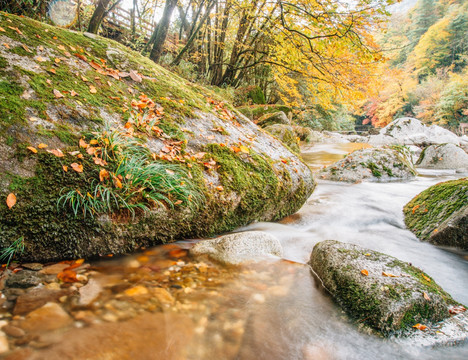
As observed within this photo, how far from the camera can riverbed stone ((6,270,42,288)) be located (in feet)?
5.31

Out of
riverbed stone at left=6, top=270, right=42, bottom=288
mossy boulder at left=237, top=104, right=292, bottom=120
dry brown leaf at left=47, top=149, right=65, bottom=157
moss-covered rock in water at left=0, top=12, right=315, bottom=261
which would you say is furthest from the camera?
mossy boulder at left=237, top=104, right=292, bottom=120

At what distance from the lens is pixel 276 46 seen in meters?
7.24

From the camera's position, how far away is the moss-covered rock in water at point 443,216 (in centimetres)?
291

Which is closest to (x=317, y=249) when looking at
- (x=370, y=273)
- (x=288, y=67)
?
(x=370, y=273)

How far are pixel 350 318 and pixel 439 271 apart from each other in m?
1.60

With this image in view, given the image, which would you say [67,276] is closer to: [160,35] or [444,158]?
[160,35]

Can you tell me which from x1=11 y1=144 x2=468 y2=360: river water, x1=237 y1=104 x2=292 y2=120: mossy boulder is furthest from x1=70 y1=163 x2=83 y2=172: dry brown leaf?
x1=237 y1=104 x2=292 y2=120: mossy boulder

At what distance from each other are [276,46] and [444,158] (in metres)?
7.81

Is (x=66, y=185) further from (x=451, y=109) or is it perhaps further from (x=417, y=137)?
Answer: (x=451, y=109)

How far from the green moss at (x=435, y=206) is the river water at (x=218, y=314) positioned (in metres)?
0.54

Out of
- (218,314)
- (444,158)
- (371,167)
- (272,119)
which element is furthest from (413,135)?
(218,314)

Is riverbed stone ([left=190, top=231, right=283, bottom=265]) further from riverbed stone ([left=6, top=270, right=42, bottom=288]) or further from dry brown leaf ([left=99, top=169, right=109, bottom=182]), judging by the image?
riverbed stone ([left=6, top=270, right=42, bottom=288])

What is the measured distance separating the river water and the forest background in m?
4.63

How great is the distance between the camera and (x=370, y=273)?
1941 millimetres
